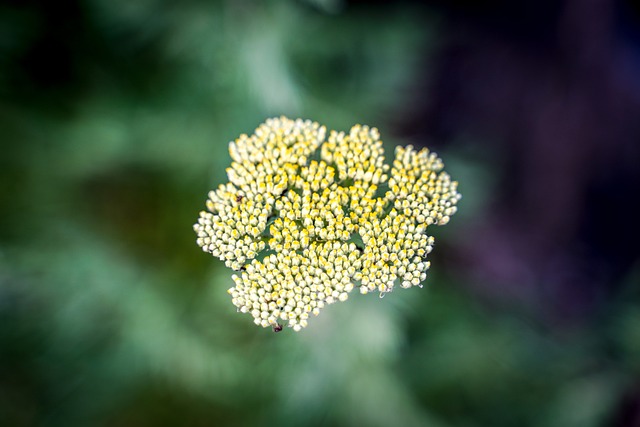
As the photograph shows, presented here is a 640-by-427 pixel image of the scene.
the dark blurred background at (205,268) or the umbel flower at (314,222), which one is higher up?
the dark blurred background at (205,268)

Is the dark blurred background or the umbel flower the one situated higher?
the dark blurred background

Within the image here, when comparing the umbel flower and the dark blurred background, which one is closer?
the umbel flower

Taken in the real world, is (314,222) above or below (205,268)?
below

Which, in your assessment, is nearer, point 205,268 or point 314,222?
point 314,222
